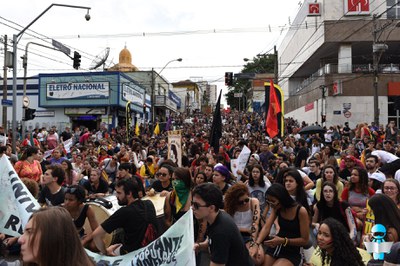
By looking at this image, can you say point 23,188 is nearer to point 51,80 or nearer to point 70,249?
point 70,249

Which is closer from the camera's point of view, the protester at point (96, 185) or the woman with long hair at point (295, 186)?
the woman with long hair at point (295, 186)

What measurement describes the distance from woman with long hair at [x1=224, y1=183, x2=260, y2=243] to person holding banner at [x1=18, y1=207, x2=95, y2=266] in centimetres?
332

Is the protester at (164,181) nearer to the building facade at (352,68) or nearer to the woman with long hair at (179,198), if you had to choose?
the woman with long hair at (179,198)

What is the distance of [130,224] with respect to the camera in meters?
4.49

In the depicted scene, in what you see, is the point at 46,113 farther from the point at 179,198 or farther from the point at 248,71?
the point at 248,71

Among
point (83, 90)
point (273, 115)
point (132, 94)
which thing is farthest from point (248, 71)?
point (273, 115)

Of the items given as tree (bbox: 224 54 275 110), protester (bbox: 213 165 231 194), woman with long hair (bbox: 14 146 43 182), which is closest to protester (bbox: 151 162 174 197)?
protester (bbox: 213 165 231 194)

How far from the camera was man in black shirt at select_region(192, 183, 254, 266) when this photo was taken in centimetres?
376

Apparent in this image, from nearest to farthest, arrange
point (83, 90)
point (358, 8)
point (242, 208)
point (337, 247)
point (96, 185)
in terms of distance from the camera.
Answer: point (337, 247) → point (242, 208) → point (96, 185) → point (358, 8) → point (83, 90)

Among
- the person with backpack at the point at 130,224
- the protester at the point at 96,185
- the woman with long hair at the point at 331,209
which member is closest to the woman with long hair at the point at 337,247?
→ the person with backpack at the point at 130,224

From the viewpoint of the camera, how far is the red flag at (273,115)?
15.6m

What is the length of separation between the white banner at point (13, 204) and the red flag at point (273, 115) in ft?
37.4

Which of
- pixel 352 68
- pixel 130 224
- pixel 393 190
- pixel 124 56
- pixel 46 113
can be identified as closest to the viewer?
pixel 130 224

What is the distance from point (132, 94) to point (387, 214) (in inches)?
1546
